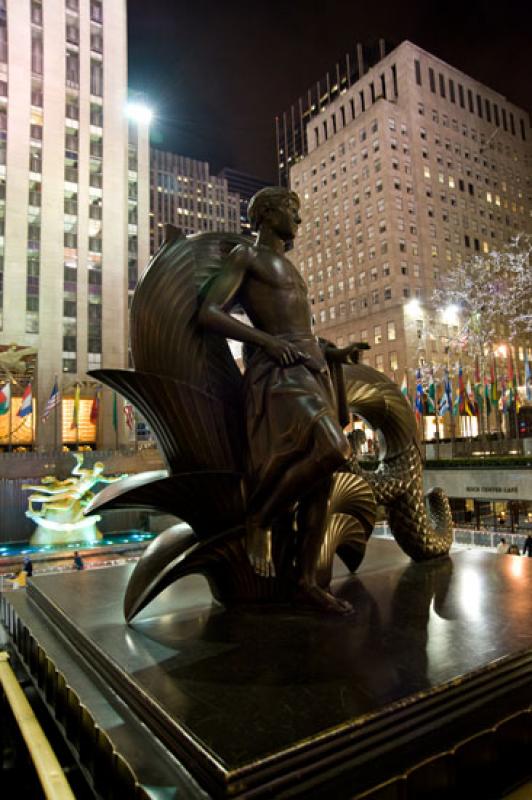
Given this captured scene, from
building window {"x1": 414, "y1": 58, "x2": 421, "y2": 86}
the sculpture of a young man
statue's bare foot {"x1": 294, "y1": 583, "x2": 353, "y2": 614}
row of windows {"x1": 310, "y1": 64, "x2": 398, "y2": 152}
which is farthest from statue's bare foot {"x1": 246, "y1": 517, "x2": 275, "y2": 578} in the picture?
building window {"x1": 414, "y1": 58, "x2": 421, "y2": 86}

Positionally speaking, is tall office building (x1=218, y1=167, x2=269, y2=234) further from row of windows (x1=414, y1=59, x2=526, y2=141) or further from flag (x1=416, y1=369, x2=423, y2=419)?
flag (x1=416, y1=369, x2=423, y2=419)

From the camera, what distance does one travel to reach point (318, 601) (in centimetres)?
A: 423

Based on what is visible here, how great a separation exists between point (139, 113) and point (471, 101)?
4526cm

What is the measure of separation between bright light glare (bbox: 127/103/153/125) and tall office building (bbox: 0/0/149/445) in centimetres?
256

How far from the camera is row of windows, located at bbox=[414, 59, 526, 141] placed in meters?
62.5

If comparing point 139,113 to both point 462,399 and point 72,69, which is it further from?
point 462,399

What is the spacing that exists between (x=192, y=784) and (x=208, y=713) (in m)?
0.41

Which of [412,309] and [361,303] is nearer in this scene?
[412,309]

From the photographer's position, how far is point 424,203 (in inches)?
2325

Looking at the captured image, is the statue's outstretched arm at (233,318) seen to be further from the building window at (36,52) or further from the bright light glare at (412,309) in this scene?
the bright light glare at (412,309)

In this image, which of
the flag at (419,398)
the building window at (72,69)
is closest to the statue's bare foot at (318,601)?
the flag at (419,398)

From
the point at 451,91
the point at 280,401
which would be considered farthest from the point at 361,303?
the point at 280,401

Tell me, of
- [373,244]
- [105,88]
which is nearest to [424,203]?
[373,244]

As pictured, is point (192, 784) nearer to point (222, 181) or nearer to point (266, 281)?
point (266, 281)
